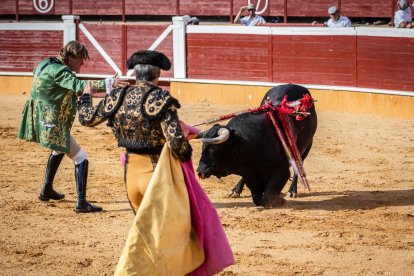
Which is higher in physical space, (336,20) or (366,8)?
(366,8)

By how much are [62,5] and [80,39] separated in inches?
163

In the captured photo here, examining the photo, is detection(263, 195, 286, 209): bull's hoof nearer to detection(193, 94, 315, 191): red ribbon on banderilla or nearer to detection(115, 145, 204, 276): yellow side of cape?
detection(193, 94, 315, 191): red ribbon on banderilla

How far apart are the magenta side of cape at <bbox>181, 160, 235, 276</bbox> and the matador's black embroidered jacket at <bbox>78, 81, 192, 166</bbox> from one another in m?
0.16

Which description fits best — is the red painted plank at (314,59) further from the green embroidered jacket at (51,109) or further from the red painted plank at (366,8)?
the green embroidered jacket at (51,109)

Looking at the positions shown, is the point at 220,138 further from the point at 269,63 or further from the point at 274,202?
the point at 269,63

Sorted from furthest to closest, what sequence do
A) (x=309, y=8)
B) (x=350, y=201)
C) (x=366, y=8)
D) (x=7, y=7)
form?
(x=7, y=7) < (x=309, y=8) < (x=366, y=8) < (x=350, y=201)

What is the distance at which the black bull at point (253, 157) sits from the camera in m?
6.58

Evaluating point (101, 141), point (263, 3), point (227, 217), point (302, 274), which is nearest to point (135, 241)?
point (302, 274)

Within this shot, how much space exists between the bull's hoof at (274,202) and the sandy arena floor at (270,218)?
0.06 meters

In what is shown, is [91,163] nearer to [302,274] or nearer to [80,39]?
[302,274]

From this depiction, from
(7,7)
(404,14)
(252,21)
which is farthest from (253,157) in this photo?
(7,7)

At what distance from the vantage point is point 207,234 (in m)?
4.40

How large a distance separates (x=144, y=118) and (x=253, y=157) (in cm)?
252

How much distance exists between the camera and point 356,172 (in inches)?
318
